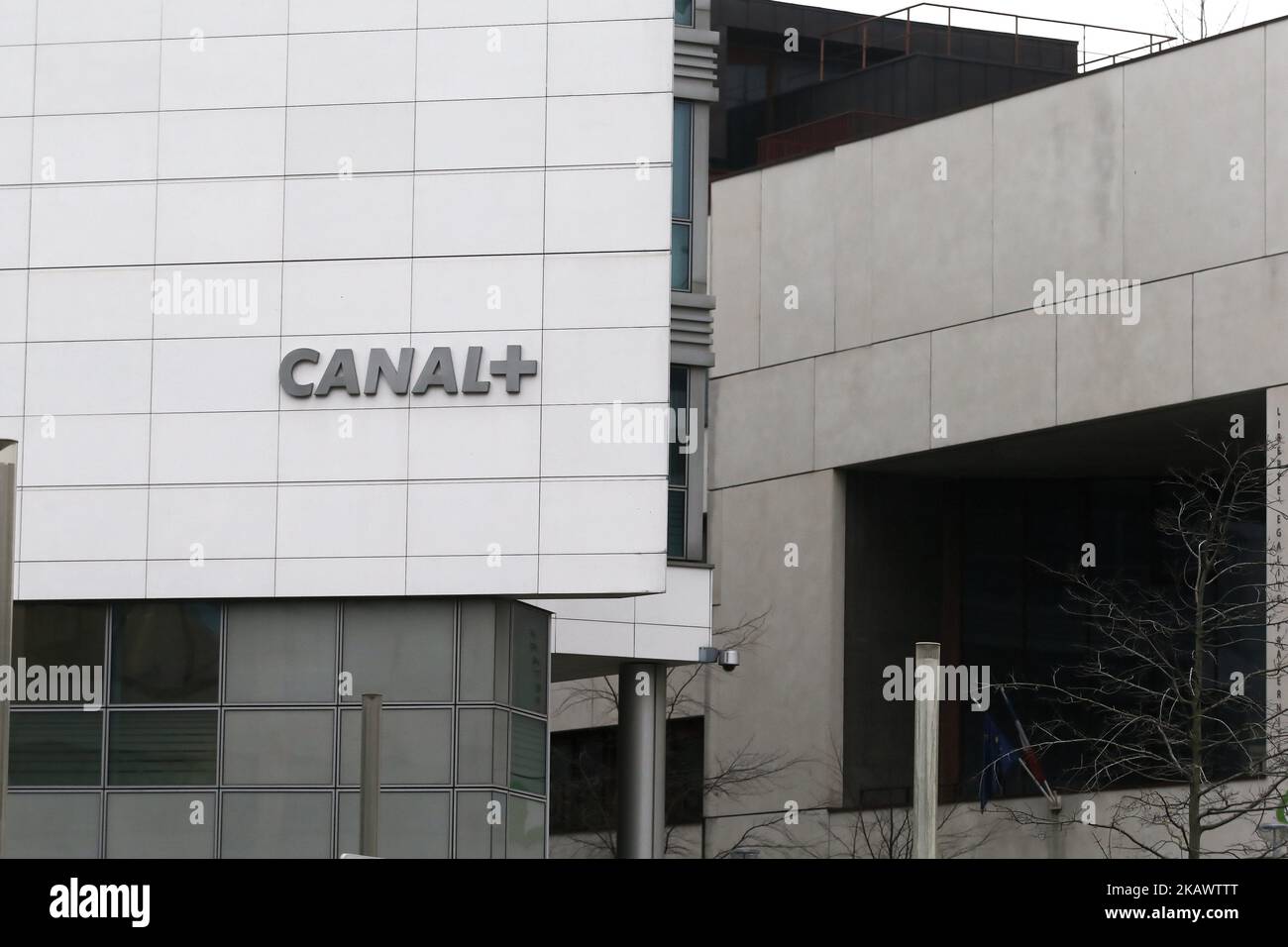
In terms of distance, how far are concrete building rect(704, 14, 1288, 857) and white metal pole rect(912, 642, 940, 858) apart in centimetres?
1330

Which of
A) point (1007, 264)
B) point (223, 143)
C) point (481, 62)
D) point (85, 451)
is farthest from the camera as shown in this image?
point (1007, 264)

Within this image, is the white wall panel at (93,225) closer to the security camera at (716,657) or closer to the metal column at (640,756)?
the metal column at (640,756)

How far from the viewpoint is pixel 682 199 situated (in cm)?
3180

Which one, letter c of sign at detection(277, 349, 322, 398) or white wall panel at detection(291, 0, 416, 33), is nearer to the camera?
letter c of sign at detection(277, 349, 322, 398)

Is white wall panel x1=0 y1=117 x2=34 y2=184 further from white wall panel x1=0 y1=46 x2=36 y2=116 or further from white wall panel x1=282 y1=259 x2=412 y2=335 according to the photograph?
white wall panel x1=282 y1=259 x2=412 y2=335

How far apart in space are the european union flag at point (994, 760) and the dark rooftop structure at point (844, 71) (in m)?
13.6

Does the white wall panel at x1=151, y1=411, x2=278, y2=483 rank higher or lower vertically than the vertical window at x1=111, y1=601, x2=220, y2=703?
higher


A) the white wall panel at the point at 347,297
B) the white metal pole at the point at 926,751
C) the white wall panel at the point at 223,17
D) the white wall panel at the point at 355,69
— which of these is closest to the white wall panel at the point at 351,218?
the white wall panel at the point at 347,297

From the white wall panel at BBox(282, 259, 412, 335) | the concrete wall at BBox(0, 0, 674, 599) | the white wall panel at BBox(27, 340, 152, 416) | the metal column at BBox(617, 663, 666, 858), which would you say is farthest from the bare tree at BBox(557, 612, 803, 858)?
the white wall panel at BBox(27, 340, 152, 416)

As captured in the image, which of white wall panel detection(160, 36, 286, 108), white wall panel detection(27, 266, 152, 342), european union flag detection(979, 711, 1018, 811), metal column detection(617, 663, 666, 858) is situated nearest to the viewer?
white wall panel detection(27, 266, 152, 342)

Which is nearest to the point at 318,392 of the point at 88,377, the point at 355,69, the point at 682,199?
the point at 88,377

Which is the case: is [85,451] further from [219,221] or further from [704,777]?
[704,777]

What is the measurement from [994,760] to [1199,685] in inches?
566

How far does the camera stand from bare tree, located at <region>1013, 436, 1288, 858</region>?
29.5 metres
